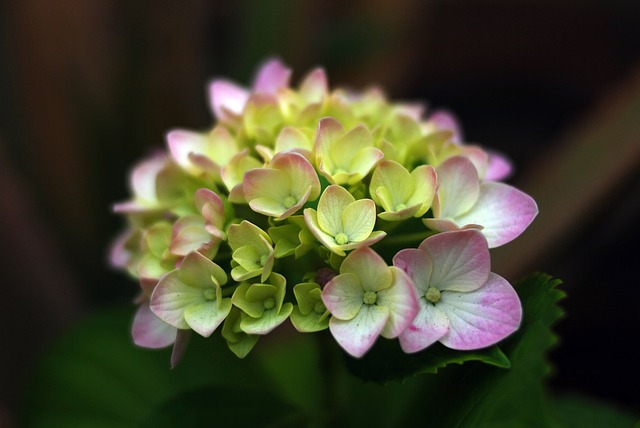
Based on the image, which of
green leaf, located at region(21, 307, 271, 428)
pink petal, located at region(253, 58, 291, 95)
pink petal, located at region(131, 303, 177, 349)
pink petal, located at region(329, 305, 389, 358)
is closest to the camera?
pink petal, located at region(329, 305, 389, 358)

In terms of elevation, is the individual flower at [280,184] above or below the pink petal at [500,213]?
below

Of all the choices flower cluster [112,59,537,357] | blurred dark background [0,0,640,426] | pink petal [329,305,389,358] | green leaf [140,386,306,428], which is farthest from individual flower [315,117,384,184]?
blurred dark background [0,0,640,426]

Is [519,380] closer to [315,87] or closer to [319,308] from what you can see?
[319,308]

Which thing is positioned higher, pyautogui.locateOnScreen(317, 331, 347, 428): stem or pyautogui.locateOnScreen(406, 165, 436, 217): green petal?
pyautogui.locateOnScreen(406, 165, 436, 217): green petal

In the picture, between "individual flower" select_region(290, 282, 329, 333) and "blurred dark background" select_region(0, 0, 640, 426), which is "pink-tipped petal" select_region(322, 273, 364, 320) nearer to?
Result: "individual flower" select_region(290, 282, 329, 333)

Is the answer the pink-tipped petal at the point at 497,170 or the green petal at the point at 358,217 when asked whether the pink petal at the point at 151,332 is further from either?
the pink-tipped petal at the point at 497,170

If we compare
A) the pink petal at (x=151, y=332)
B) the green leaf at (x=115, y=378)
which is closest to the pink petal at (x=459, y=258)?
the pink petal at (x=151, y=332)

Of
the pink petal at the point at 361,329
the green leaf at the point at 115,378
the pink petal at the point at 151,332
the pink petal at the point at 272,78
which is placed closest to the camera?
the pink petal at the point at 361,329
